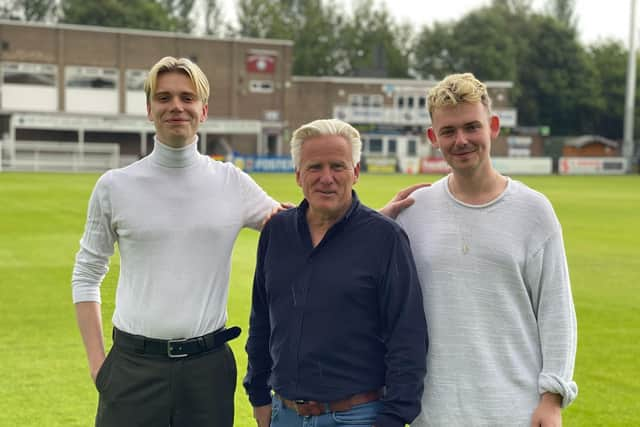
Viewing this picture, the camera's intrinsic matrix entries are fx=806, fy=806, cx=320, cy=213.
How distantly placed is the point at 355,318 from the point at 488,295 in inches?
21.4

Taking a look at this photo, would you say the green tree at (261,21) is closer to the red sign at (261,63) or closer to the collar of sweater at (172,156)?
the red sign at (261,63)

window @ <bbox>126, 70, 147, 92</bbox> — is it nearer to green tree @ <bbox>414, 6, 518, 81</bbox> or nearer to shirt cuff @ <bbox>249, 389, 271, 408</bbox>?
green tree @ <bbox>414, 6, 518, 81</bbox>

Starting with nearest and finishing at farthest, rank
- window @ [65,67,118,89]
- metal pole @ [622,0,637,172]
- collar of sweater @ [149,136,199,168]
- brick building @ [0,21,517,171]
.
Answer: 1. collar of sweater @ [149,136,199,168]
2. brick building @ [0,21,517,171]
3. window @ [65,67,118,89]
4. metal pole @ [622,0,637,172]

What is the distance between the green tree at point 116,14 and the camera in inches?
3066

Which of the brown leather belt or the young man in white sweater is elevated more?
the young man in white sweater

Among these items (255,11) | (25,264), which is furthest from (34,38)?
(25,264)

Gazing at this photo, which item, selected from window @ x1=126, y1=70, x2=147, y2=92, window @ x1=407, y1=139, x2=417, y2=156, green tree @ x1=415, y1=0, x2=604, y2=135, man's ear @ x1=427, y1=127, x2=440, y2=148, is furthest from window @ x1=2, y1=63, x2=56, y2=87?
man's ear @ x1=427, y1=127, x2=440, y2=148

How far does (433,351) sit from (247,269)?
9.93 m

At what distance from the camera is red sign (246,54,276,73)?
63.3 meters

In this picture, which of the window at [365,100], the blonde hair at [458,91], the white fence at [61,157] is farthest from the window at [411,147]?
the blonde hair at [458,91]

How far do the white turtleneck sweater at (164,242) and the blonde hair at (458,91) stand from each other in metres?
1.16

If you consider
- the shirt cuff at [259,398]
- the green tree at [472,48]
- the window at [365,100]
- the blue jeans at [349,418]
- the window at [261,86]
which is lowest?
the shirt cuff at [259,398]

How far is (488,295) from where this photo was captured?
3.21 metres

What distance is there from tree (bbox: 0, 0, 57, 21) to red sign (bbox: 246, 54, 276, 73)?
33631 millimetres
